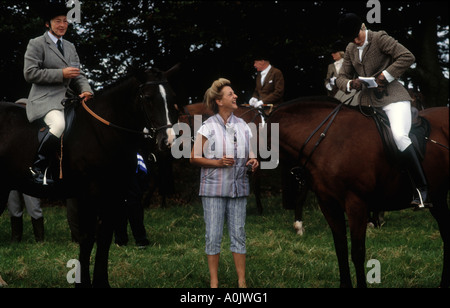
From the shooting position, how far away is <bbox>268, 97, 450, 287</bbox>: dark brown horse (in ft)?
16.9

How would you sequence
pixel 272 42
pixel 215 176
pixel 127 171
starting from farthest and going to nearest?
pixel 272 42 < pixel 127 171 < pixel 215 176

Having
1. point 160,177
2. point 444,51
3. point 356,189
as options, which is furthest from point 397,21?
point 356,189

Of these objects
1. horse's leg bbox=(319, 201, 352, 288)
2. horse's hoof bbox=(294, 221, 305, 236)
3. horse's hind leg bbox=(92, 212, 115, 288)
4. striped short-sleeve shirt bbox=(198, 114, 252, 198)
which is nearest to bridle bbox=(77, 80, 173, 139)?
striped short-sleeve shirt bbox=(198, 114, 252, 198)

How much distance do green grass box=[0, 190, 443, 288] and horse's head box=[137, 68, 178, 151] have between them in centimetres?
184

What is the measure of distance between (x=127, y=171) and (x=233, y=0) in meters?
10.1

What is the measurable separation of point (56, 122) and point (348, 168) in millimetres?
3148

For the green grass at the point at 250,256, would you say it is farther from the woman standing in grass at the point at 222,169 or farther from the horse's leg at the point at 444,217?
the woman standing in grass at the point at 222,169

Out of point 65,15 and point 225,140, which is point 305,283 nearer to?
point 225,140

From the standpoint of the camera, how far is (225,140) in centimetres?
517

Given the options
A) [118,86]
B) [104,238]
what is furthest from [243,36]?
[104,238]

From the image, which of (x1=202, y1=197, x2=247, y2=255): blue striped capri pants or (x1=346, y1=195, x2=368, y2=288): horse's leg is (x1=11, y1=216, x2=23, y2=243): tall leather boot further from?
(x1=346, y1=195, x2=368, y2=288): horse's leg

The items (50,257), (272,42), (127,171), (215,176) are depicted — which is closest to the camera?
(215,176)

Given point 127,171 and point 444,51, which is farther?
point 444,51

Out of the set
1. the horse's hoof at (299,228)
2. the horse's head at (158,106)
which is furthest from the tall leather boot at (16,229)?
the horse's hoof at (299,228)
